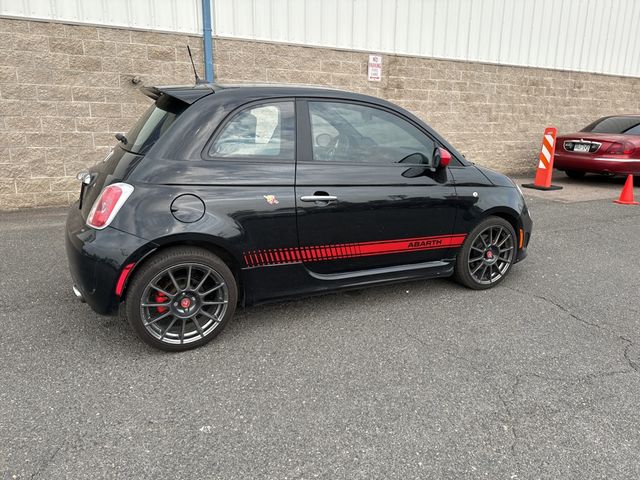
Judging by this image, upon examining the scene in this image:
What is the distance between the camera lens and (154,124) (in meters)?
3.20

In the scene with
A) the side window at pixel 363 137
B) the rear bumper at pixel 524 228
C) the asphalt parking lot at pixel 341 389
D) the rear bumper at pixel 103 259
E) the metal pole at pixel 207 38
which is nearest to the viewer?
the asphalt parking lot at pixel 341 389

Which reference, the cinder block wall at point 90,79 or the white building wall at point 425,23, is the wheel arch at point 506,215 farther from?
the white building wall at point 425,23

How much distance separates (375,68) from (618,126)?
535 centimetres

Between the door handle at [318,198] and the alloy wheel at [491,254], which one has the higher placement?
the door handle at [318,198]

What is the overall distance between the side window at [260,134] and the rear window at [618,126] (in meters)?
9.26

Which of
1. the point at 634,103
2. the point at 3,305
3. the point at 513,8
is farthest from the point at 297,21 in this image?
the point at 634,103

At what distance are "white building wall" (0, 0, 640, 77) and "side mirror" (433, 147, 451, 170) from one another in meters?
5.53

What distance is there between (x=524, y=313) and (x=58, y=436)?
319 centimetres

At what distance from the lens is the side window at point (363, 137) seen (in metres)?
3.36

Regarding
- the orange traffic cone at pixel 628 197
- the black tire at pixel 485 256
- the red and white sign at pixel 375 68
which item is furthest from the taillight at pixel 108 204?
the orange traffic cone at pixel 628 197

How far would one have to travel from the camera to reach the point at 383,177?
3.50 m

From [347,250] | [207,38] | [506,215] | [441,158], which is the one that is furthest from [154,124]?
[207,38]

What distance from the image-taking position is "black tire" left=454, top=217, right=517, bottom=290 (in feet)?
13.2

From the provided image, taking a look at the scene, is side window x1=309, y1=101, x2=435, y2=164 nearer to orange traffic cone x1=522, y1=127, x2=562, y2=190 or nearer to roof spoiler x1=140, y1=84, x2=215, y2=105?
roof spoiler x1=140, y1=84, x2=215, y2=105
